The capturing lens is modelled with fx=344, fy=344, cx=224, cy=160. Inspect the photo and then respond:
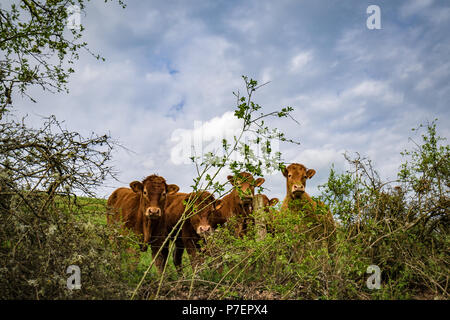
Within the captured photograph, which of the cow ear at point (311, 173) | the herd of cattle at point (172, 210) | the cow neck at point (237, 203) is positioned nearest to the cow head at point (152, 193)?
the herd of cattle at point (172, 210)

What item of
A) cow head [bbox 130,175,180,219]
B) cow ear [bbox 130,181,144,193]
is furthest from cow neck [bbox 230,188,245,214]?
cow ear [bbox 130,181,144,193]

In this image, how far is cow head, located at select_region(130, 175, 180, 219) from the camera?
21.4 feet

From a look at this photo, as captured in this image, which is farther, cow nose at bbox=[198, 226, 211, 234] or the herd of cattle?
cow nose at bbox=[198, 226, 211, 234]

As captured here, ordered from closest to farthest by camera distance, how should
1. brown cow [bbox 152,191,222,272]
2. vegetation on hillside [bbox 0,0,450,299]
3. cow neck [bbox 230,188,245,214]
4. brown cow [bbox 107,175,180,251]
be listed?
vegetation on hillside [bbox 0,0,450,299] → brown cow [bbox 107,175,180,251] → brown cow [bbox 152,191,222,272] → cow neck [bbox 230,188,245,214]

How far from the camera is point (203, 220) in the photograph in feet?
24.3

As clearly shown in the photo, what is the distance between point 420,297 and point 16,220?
17.0ft

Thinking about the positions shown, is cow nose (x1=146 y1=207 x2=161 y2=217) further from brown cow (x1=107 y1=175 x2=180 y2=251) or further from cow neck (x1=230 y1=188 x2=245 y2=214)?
cow neck (x1=230 y1=188 x2=245 y2=214)

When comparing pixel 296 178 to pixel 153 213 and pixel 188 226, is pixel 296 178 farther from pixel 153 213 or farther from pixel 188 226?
pixel 153 213

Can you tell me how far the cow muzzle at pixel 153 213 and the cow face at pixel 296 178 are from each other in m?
3.11

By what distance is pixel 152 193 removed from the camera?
22.1ft

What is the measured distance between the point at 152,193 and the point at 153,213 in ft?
1.52

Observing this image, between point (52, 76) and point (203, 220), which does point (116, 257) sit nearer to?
point (203, 220)
